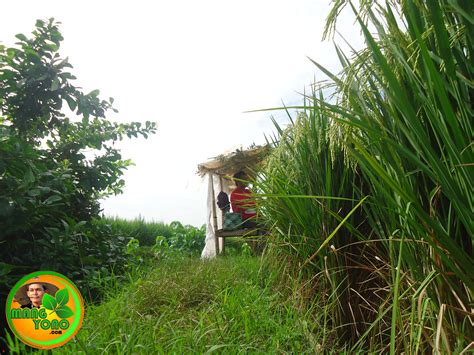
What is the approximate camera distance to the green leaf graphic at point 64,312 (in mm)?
1203

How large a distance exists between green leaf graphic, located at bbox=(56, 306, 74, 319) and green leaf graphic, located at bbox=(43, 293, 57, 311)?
0.02 m

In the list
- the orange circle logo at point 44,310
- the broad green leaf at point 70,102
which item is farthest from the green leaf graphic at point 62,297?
the broad green leaf at point 70,102

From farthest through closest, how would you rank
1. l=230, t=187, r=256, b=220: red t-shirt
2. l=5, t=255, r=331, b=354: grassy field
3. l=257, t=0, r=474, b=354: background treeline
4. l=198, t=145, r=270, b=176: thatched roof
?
l=198, t=145, r=270, b=176: thatched roof → l=230, t=187, r=256, b=220: red t-shirt → l=5, t=255, r=331, b=354: grassy field → l=257, t=0, r=474, b=354: background treeline

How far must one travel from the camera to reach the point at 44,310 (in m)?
1.18

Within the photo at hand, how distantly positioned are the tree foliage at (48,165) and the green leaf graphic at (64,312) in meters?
0.95

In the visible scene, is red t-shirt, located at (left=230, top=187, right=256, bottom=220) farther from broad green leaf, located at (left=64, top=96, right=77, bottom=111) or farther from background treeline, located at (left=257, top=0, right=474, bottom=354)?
broad green leaf, located at (left=64, top=96, right=77, bottom=111)

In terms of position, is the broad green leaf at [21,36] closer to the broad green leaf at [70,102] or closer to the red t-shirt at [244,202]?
the broad green leaf at [70,102]

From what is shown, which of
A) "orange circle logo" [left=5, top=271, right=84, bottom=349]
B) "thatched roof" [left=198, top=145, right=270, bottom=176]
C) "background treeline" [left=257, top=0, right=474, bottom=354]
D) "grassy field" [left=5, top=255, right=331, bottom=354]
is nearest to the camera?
"background treeline" [left=257, top=0, right=474, bottom=354]

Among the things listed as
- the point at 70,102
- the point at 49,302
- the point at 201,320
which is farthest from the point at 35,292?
the point at 70,102

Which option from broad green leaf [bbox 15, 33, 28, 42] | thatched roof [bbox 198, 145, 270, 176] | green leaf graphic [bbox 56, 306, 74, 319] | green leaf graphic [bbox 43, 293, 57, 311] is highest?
broad green leaf [bbox 15, 33, 28, 42]

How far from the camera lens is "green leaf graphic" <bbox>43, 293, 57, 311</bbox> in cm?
119

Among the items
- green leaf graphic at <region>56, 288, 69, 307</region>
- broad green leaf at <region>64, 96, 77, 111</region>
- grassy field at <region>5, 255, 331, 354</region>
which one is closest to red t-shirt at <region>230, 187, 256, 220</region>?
grassy field at <region>5, 255, 331, 354</region>

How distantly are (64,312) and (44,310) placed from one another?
58 millimetres

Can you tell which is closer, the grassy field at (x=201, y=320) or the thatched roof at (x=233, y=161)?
the grassy field at (x=201, y=320)
